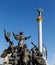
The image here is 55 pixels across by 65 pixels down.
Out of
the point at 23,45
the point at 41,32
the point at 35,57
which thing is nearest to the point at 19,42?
the point at 23,45

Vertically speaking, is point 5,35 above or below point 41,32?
below

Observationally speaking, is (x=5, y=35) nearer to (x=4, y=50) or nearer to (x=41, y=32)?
(x=4, y=50)

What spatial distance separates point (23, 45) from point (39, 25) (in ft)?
45.3

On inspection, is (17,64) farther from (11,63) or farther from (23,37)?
(23,37)

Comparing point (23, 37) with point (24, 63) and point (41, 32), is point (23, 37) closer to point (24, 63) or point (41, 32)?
point (24, 63)

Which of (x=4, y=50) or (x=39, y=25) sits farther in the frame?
(x=39, y=25)

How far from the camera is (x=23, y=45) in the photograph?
920 inches

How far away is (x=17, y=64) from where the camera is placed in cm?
2258

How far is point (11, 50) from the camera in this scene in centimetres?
2294

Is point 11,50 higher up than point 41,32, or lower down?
lower down

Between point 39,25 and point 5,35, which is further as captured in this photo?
point 39,25

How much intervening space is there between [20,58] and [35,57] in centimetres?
133

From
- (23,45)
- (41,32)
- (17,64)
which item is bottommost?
(17,64)

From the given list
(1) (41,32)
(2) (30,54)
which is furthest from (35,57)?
(1) (41,32)
